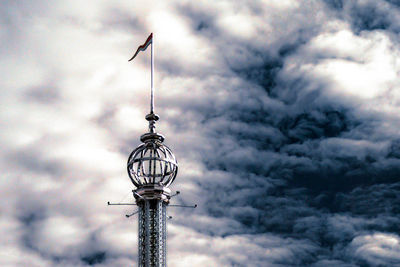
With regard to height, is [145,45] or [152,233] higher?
[145,45]

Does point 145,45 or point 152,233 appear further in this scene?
point 145,45

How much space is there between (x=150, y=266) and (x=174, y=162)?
60.1 feet

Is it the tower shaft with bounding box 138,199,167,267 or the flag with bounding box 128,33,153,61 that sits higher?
the flag with bounding box 128,33,153,61

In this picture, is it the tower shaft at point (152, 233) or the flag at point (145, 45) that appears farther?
the flag at point (145, 45)

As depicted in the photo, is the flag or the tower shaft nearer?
the tower shaft

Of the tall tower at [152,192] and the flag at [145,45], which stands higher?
the flag at [145,45]

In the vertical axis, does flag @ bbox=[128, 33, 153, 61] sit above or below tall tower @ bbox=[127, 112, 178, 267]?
above

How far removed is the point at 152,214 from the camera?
171 meters

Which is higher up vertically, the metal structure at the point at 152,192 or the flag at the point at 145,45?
the flag at the point at 145,45

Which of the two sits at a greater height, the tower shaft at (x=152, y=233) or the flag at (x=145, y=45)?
the flag at (x=145, y=45)

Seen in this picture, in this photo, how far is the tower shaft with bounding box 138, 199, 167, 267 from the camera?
167000 millimetres

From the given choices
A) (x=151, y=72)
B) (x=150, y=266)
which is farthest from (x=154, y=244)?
(x=151, y=72)

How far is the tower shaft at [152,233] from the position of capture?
167m

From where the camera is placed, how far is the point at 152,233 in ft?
555
